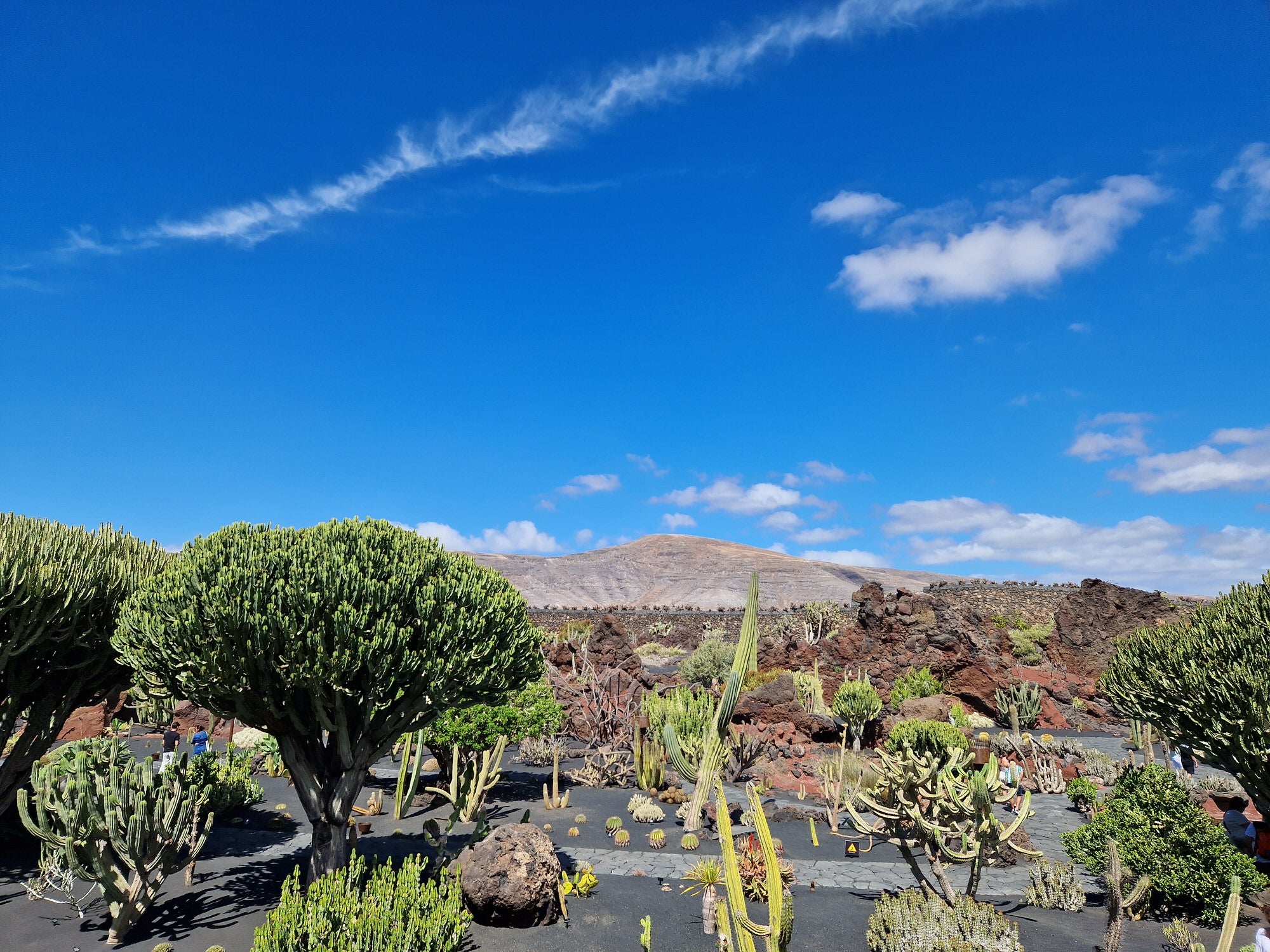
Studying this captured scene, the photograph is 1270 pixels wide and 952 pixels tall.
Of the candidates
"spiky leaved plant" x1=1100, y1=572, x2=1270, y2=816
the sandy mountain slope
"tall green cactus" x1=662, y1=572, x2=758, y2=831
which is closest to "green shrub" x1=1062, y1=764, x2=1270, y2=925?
"spiky leaved plant" x1=1100, y1=572, x2=1270, y2=816

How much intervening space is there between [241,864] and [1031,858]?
1273cm

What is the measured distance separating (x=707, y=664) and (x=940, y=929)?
24.0 m

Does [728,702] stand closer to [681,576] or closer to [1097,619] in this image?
[1097,619]

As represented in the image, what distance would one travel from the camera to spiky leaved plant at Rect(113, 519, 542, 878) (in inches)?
320

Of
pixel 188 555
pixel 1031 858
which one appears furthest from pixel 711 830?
pixel 188 555

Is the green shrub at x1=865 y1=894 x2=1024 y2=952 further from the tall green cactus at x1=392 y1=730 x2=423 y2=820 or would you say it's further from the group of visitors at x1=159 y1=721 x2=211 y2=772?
the group of visitors at x1=159 y1=721 x2=211 y2=772

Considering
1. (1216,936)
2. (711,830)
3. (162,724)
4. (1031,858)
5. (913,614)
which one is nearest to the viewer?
(1216,936)

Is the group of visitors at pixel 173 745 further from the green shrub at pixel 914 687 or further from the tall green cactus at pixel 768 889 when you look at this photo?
the green shrub at pixel 914 687

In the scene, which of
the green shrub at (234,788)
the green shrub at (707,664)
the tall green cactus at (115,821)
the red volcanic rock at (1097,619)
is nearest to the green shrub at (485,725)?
the green shrub at (234,788)

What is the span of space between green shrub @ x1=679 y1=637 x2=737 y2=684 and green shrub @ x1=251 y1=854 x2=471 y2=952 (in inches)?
924

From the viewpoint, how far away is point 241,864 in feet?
36.9

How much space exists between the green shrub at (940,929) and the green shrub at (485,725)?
7578 mm

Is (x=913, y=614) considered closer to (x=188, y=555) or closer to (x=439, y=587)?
(x=439, y=587)

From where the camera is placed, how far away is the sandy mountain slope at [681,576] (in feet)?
384
